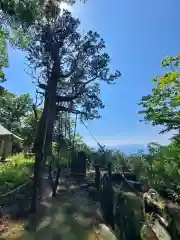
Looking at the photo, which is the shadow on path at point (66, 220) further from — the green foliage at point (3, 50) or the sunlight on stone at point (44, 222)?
the green foliage at point (3, 50)

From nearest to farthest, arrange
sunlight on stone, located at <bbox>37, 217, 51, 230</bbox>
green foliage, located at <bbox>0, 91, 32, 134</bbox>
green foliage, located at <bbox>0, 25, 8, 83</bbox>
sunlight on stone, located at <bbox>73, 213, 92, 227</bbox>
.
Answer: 1. sunlight on stone, located at <bbox>37, 217, 51, 230</bbox>
2. sunlight on stone, located at <bbox>73, 213, 92, 227</bbox>
3. green foliage, located at <bbox>0, 25, 8, 83</bbox>
4. green foliage, located at <bbox>0, 91, 32, 134</bbox>

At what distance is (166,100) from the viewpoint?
275 inches

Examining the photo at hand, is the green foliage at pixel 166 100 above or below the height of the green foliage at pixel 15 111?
below

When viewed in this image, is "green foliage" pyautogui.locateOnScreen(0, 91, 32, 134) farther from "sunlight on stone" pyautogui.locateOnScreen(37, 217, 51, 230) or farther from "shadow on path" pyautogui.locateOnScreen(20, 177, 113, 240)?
"sunlight on stone" pyautogui.locateOnScreen(37, 217, 51, 230)

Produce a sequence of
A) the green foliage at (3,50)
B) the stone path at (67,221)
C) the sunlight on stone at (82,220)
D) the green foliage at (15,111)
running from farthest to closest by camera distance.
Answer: the green foliage at (15,111) → the green foliage at (3,50) → the sunlight on stone at (82,220) → the stone path at (67,221)

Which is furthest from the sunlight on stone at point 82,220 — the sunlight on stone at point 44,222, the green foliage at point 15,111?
the green foliage at point 15,111

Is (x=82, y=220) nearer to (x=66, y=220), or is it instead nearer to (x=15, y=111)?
(x=66, y=220)

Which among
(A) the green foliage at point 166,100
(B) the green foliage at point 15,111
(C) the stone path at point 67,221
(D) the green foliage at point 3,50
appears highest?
(B) the green foliage at point 15,111

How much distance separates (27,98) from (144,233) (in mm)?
30372

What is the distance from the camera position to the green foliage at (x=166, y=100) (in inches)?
247

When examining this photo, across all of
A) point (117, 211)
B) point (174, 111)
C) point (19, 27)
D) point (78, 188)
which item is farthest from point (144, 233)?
point (19, 27)

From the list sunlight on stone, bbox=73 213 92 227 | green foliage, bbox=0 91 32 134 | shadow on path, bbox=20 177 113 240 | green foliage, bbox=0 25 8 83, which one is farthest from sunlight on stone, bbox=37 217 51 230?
green foliage, bbox=0 91 32 134

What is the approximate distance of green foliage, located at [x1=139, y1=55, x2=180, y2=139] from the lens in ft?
20.6

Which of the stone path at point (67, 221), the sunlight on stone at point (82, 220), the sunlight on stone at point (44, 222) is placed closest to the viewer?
the stone path at point (67, 221)
